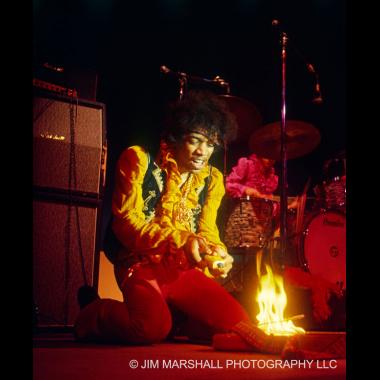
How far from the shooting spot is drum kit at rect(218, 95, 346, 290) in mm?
3932

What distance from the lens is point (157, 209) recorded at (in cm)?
284

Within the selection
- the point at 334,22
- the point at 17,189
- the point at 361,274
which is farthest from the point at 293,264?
the point at 17,189

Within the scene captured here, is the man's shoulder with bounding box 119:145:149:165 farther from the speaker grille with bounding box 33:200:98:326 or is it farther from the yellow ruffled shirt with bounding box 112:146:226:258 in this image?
the speaker grille with bounding box 33:200:98:326

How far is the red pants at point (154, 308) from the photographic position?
8.04ft

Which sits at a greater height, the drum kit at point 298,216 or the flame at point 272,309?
the drum kit at point 298,216

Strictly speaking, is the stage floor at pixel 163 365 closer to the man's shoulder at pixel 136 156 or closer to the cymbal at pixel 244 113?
the man's shoulder at pixel 136 156

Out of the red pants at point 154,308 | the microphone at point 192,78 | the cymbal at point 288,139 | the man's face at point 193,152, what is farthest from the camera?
the cymbal at point 288,139

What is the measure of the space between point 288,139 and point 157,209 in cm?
190

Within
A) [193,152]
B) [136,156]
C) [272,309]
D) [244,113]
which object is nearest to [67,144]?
[136,156]

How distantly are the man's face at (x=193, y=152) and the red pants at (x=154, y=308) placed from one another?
24.4 inches

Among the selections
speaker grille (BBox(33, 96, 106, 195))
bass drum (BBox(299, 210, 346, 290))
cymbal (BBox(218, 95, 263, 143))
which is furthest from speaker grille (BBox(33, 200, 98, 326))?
bass drum (BBox(299, 210, 346, 290))

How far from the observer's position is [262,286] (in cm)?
272

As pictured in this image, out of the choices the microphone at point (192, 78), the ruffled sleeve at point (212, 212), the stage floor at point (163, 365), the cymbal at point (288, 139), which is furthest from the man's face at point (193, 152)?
the cymbal at point (288, 139)

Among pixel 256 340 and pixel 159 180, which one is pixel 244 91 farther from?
pixel 256 340
